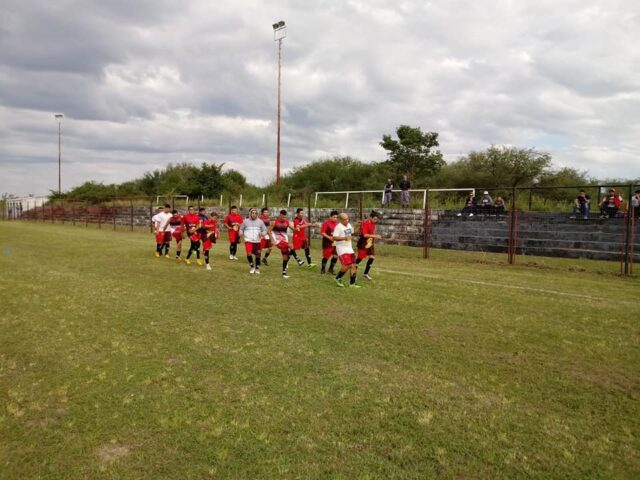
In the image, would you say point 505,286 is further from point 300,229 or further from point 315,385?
point 315,385

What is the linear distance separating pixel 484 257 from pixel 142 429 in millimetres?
15866

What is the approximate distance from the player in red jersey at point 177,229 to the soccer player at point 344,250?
21.6ft

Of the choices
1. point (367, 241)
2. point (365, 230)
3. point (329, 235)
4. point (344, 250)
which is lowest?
point (344, 250)

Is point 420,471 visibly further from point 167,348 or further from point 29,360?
point 29,360

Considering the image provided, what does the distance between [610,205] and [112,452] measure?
1800 cm

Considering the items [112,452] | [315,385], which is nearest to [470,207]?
[315,385]

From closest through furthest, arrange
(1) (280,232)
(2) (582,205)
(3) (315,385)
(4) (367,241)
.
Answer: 1. (3) (315,385)
2. (4) (367,241)
3. (1) (280,232)
4. (2) (582,205)

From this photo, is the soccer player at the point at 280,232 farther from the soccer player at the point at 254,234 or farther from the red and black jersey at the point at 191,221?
the red and black jersey at the point at 191,221

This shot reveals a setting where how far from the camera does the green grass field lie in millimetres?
3684

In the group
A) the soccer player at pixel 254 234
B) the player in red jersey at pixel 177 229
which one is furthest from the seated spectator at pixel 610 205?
the player in red jersey at pixel 177 229

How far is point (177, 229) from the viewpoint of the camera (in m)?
16.2

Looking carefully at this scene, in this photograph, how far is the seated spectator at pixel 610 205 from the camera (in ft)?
55.9

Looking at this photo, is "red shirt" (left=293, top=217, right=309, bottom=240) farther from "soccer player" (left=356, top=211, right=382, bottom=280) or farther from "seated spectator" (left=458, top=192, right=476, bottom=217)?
"seated spectator" (left=458, top=192, right=476, bottom=217)

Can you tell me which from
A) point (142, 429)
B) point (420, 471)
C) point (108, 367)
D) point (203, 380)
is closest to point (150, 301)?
point (108, 367)
